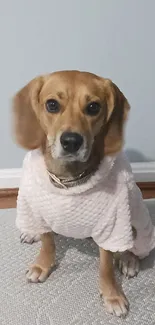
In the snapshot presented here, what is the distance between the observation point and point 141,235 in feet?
4.44

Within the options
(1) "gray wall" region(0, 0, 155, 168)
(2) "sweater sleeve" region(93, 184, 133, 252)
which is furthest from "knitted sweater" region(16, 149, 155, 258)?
(1) "gray wall" region(0, 0, 155, 168)

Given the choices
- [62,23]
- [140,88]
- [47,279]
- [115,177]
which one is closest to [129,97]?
[140,88]

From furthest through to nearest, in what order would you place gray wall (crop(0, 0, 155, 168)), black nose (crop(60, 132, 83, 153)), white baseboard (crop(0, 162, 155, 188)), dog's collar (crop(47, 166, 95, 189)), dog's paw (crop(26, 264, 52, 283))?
white baseboard (crop(0, 162, 155, 188)), gray wall (crop(0, 0, 155, 168)), dog's paw (crop(26, 264, 52, 283)), dog's collar (crop(47, 166, 95, 189)), black nose (crop(60, 132, 83, 153))

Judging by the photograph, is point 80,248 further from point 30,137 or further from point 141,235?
point 30,137

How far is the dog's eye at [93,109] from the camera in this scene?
3.67ft

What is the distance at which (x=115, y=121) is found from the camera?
46.4 inches

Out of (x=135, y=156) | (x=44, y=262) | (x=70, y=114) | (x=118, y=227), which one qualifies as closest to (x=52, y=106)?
(x=70, y=114)

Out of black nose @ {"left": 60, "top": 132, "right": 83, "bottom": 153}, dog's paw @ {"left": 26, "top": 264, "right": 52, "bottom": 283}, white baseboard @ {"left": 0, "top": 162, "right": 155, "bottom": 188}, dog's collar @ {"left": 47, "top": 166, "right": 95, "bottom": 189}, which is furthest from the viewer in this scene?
white baseboard @ {"left": 0, "top": 162, "right": 155, "bottom": 188}

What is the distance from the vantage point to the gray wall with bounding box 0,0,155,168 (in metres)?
1.48

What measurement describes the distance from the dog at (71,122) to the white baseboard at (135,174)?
1.78 ft

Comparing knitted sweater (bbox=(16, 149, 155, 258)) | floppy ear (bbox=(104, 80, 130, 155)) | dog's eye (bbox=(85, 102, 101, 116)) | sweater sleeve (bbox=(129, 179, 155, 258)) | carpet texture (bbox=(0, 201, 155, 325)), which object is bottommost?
carpet texture (bbox=(0, 201, 155, 325))

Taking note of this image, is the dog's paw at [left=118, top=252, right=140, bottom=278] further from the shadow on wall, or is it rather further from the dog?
the shadow on wall

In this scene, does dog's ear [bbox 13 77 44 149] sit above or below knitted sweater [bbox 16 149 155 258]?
above

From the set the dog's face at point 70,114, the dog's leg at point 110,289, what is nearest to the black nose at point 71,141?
the dog's face at point 70,114
